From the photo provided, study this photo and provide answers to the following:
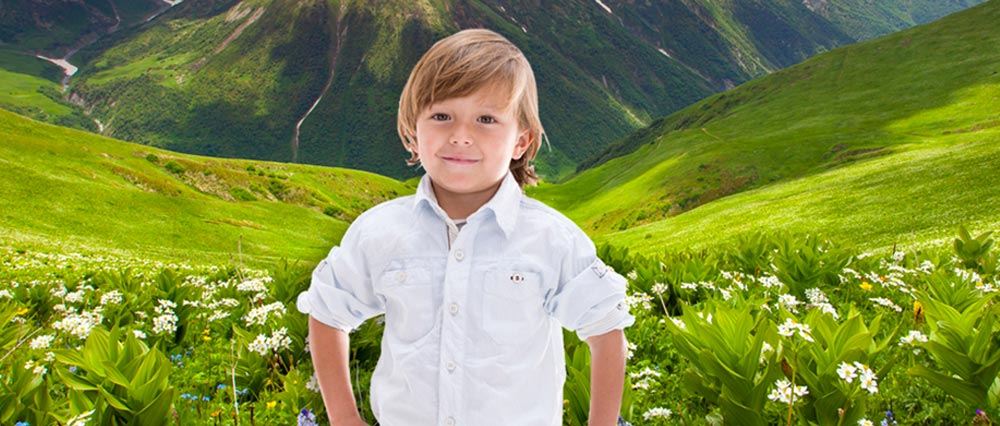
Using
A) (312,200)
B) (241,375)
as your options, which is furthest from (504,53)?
(312,200)

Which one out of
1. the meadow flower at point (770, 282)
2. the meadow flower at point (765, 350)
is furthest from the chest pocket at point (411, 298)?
the meadow flower at point (770, 282)

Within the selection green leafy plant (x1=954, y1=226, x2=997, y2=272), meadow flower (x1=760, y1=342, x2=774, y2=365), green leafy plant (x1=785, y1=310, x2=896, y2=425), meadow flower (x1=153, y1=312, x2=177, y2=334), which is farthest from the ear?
green leafy plant (x1=954, y1=226, x2=997, y2=272)

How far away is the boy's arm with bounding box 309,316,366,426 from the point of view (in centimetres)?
292

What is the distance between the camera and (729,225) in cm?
3488

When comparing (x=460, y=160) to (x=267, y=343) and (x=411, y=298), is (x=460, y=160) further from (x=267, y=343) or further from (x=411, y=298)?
(x=267, y=343)

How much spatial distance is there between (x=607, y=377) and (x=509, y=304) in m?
Answer: 0.65

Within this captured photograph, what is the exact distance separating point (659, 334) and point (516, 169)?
361 cm

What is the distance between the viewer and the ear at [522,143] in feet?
9.98

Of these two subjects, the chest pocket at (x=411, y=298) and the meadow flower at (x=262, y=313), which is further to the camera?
the meadow flower at (x=262, y=313)

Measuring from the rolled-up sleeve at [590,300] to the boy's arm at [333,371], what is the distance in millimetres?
1217

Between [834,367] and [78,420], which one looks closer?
[78,420]

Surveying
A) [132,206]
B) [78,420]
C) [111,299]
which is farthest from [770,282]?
[132,206]

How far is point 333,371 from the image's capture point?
9.69 feet

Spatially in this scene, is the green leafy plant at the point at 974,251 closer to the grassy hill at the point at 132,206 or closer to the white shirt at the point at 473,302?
the white shirt at the point at 473,302
